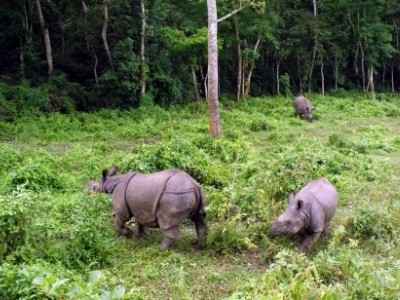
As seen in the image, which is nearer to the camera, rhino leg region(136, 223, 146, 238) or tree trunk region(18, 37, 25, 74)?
rhino leg region(136, 223, 146, 238)

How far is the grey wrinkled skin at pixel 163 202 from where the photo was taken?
7.36 meters

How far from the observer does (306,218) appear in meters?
7.40

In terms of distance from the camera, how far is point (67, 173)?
12.1 meters

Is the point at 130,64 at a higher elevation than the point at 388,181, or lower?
higher

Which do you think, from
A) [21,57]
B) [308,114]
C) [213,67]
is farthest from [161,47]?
[213,67]

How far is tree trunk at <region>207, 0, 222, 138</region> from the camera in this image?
15359 mm

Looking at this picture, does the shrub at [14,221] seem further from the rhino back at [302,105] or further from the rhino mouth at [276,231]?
the rhino back at [302,105]

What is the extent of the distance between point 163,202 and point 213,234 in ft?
2.90

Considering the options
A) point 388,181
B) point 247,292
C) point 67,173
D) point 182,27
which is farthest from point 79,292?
point 182,27

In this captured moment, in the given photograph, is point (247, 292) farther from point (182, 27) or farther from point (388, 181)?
point (182, 27)

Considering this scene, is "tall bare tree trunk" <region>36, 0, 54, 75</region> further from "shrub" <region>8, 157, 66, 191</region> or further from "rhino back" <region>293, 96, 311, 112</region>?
"shrub" <region>8, 157, 66, 191</region>

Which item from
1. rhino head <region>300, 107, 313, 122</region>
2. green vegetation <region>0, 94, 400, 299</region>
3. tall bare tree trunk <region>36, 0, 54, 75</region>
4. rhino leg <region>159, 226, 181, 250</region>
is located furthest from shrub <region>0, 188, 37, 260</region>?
tall bare tree trunk <region>36, 0, 54, 75</region>

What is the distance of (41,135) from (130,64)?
641 cm

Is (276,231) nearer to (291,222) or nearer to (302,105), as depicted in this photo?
(291,222)
